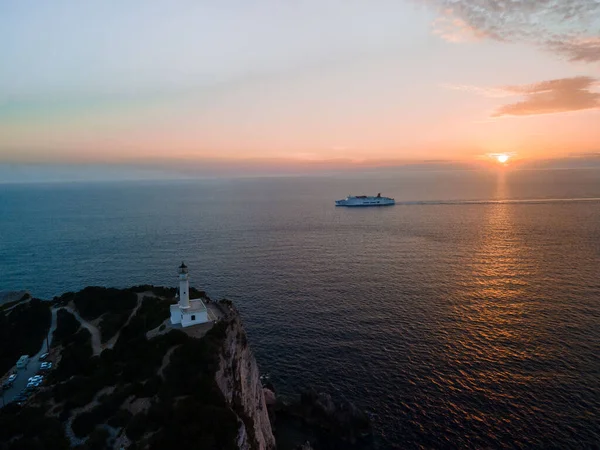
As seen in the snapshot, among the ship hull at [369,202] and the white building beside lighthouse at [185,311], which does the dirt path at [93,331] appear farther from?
the ship hull at [369,202]

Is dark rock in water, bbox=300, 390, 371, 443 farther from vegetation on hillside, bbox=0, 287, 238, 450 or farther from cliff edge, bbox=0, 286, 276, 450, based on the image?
vegetation on hillside, bbox=0, 287, 238, 450

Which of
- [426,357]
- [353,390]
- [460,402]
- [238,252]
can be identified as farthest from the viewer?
[238,252]

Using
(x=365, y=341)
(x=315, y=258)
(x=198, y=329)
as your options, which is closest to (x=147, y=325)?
(x=198, y=329)

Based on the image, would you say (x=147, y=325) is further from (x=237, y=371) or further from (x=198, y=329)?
(x=237, y=371)

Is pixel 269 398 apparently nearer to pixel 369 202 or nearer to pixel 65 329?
pixel 65 329

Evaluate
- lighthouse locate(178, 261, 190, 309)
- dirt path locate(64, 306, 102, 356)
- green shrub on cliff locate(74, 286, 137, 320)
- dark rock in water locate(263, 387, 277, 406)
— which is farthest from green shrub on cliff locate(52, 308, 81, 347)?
dark rock in water locate(263, 387, 277, 406)

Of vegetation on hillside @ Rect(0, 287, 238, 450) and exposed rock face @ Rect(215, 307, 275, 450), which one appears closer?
vegetation on hillside @ Rect(0, 287, 238, 450)

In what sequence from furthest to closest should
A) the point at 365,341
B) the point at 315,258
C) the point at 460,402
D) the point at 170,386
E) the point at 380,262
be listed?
the point at 315,258
the point at 380,262
the point at 365,341
the point at 460,402
the point at 170,386
